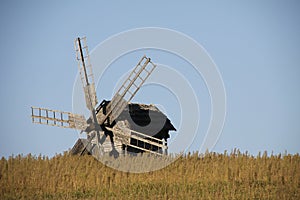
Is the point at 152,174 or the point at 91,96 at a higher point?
the point at 91,96

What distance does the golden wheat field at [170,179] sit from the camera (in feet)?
57.8

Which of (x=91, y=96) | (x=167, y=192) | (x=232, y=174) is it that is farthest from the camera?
(x=91, y=96)

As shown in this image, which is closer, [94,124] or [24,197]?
[24,197]

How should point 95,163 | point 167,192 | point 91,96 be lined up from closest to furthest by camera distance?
point 167,192 < point 95,163 < point 91,96

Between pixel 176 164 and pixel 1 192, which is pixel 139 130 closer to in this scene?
pixel 176 164

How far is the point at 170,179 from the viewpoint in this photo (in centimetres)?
2002

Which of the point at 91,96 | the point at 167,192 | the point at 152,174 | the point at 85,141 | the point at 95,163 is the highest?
the point at 91,96

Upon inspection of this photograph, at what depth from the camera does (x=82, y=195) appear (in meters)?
18.7

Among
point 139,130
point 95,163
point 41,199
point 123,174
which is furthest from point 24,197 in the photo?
point 139,130

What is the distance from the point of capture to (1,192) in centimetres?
1931

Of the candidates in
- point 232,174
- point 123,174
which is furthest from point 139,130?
point 232,174

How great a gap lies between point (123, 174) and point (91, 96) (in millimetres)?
9384

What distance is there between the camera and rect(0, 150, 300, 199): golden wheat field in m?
17.6

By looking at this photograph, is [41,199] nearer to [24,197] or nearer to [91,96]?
[24,197]
